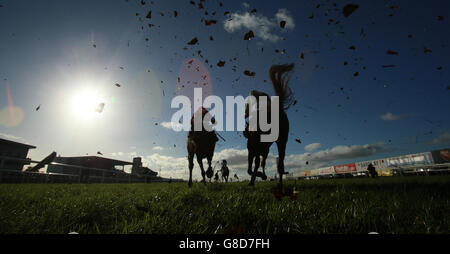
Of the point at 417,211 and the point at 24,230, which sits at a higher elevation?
the point at 417,211

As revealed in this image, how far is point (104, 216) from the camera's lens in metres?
2.29

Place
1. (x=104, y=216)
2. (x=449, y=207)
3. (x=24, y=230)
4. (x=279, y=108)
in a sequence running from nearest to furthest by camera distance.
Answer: (x=24, y=230) → (x=104, y=216) → (x=449, y=207) → (x=279, y=108)

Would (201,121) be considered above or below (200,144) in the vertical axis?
above

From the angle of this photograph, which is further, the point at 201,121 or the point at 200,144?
the point at 200,144
